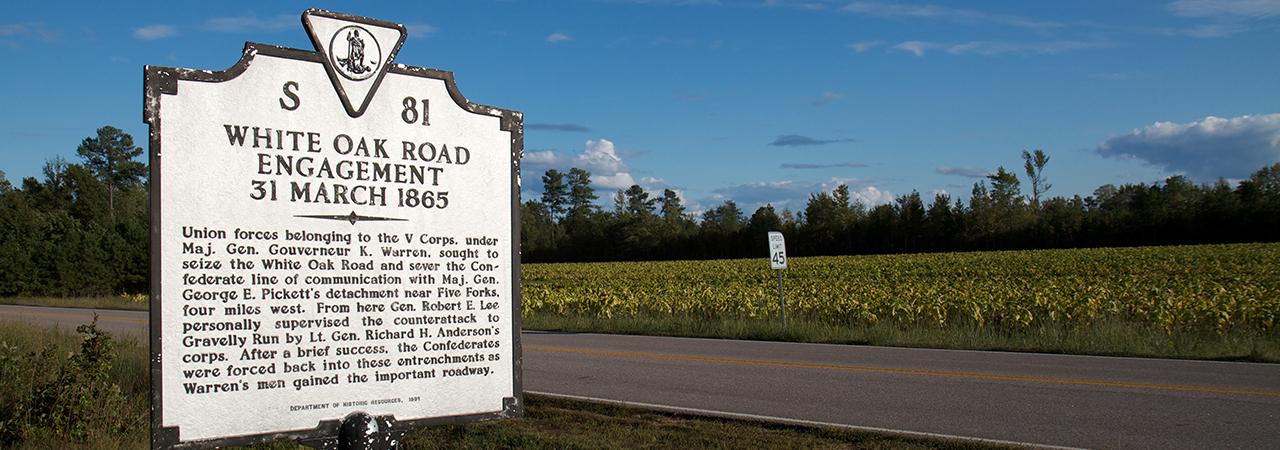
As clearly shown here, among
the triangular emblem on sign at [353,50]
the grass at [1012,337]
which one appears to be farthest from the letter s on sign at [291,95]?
the grass at [1012,337]

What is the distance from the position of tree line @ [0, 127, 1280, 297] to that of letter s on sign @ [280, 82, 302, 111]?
44.2 meters

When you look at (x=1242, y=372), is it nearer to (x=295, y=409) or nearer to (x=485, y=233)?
(x=485, y=233)

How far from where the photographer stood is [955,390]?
1023cm

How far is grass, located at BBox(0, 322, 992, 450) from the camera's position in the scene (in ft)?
23.1

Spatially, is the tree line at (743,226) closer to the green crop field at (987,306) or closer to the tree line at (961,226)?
the tree line at (961,226)

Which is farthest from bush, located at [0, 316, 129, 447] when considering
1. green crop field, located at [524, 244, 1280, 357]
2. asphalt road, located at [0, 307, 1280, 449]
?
green crop field, located at [524, 244, 1280, 357]

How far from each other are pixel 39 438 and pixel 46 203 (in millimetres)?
76157

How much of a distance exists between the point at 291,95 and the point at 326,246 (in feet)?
1.94

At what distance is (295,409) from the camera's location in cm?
352

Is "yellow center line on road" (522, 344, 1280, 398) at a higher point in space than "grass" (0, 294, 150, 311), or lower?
lower

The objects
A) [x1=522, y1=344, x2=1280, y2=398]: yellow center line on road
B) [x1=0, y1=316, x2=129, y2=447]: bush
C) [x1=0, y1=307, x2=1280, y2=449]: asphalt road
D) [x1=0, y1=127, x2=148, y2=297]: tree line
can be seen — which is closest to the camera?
[x1=0, y1=316, x2=129, y2=447]: bush

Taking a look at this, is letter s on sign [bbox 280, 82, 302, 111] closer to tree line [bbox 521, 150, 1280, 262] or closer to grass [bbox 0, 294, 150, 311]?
grass [bbox 0, 294, 150, 311]

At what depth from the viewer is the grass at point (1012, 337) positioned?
13.6m

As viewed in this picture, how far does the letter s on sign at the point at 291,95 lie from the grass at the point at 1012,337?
1302cm
